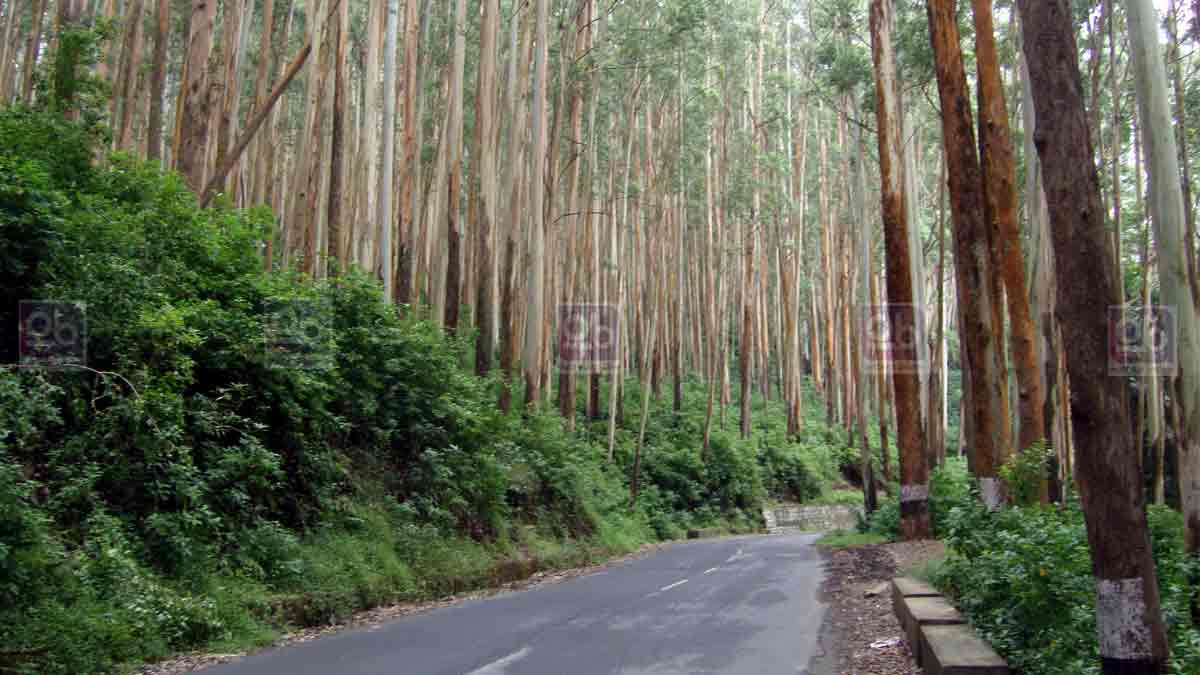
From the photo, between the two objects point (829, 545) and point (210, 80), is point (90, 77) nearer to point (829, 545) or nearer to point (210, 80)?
point (210, 80)

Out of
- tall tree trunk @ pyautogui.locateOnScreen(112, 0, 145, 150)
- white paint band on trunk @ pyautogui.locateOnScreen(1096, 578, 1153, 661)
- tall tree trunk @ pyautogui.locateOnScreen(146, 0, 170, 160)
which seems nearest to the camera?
white paint band on trunk @ pyautogui.locateOnScreen(1096, 578, 1153, 661)

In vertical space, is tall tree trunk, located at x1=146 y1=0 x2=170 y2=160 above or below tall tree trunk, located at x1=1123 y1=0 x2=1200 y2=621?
above

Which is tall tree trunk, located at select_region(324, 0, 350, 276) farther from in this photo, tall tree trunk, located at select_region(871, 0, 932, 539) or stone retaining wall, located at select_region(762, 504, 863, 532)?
stone retaining wall, located at select_region(762, 504, 863, 532)

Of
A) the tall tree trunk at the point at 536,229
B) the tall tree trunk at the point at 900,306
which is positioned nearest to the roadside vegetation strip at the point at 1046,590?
the tall tree trunk at the point at 900,306

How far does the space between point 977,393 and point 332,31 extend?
15389 mm

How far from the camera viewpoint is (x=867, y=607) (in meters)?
11.8

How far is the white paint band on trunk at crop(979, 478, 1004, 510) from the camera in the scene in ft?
43.3

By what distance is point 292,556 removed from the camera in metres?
11.2

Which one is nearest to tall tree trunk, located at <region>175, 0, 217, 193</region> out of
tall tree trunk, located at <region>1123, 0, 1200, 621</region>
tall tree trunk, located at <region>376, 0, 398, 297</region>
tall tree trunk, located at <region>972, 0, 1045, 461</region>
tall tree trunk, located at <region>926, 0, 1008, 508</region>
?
tall tree trunk, located at <region>376, 0, 398, 297</region>

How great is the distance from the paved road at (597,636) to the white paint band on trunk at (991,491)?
2.61 m

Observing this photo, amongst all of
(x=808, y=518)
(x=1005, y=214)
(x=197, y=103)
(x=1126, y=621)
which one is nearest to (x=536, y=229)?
(x=197, y=103)

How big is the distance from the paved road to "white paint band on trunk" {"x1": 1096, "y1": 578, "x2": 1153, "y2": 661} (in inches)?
103

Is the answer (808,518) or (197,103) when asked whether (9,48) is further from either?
(808,518)

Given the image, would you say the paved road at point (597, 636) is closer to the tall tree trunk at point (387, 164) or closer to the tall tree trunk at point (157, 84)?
the tall tree trunk at point (387, 164)
